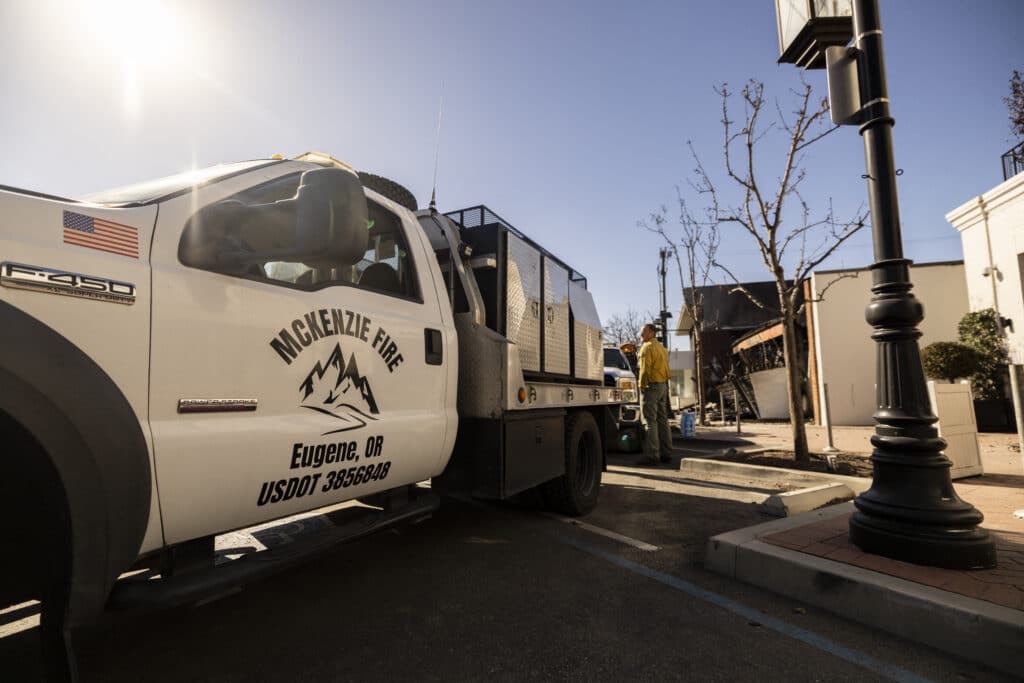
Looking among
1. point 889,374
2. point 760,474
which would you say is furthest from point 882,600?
point 760,474

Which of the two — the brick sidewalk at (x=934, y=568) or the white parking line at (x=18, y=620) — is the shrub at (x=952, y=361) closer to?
the brick sidewalk at (x=934, y=568)

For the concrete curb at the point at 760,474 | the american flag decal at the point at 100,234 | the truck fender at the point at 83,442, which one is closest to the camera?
the truck fender at the point at 83,442

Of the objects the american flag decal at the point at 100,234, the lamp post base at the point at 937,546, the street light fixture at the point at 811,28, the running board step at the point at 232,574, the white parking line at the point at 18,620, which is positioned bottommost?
the white parking line at the point at 18,620

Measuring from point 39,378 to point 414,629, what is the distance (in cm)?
194

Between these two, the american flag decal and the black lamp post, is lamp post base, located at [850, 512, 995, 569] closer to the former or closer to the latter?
the black lamp post

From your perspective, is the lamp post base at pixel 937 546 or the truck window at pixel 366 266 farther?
the lamp post base at pixel 937 546

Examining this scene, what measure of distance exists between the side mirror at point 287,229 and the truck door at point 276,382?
4 centimetres

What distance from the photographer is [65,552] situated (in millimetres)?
1587

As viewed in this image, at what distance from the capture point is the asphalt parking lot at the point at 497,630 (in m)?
2.28

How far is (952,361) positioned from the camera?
12531mm

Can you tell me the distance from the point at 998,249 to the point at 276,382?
15.4m

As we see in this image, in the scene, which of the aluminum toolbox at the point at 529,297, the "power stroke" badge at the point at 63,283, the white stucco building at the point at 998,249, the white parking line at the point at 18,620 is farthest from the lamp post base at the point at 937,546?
the white stucco building at the point at 998,249

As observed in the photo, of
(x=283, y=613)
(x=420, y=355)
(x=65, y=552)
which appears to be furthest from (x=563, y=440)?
(x=65, y=552)

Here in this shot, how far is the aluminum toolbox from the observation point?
4066mm
